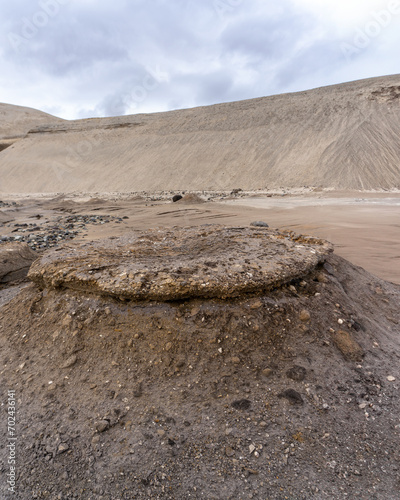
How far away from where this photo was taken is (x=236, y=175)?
829 inches

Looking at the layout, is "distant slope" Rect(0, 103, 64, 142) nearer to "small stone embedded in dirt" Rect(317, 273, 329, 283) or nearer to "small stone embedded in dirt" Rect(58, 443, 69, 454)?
"small stone embedded in dirt" Rect(317, 273, 329, 283)

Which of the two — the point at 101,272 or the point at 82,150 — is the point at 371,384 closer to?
the point at 101,272

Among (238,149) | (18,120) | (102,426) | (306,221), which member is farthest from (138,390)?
(18,120)

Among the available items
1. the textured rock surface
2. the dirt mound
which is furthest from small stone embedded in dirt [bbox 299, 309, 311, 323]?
the textured rock surface

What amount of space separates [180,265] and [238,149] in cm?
2187

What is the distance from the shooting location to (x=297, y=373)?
203 cm

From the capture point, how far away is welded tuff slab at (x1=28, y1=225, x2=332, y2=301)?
7.68 ft

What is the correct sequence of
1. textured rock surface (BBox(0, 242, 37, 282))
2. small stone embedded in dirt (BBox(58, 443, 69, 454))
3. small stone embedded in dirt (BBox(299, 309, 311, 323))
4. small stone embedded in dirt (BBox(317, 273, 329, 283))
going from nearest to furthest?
small stone embedded in dirt (BBox(58, 443, 69, 454)), small stone embedded in dirt (BBox(299, 309, 311, 323)), small stone embedded in dirt (BBox(317, 273, 329, 283)), textured rock surface (BBox(0, 242, 37, 282))

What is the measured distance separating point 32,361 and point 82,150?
3127 cm

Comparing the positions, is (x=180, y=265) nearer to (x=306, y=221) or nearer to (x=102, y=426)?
(x=102, y=426)

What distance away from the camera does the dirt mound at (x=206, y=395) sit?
1581mm

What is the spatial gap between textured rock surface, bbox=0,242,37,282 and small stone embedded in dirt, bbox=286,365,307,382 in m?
4.01

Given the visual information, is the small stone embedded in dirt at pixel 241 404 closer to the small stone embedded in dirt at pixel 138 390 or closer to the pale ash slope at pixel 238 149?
the small stone embedded in dirt at pixel 138 390

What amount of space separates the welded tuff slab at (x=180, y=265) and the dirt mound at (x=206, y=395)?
0.31 ft
